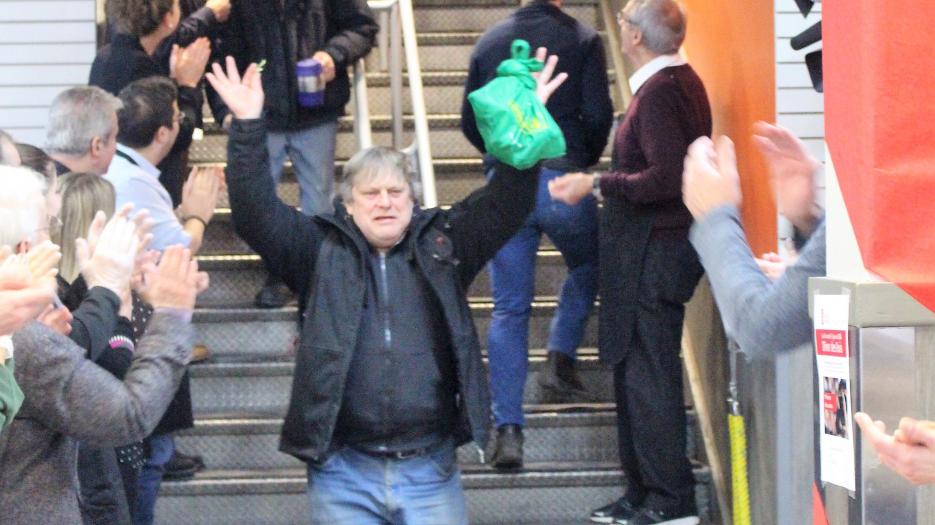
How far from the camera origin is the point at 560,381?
5590 millimetres

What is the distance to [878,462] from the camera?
1887 mm

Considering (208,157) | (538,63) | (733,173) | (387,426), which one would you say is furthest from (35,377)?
(208,157)

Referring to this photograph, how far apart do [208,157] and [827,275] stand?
517 centimetres

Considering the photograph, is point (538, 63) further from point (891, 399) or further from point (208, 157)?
point (208, 157)

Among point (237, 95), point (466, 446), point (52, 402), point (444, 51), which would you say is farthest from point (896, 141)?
point (444, 51)

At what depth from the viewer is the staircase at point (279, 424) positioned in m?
5.14

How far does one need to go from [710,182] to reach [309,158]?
3410mm

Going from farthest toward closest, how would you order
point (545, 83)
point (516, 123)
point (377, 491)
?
point (545, 83), point (516, 123), point (377, 491)

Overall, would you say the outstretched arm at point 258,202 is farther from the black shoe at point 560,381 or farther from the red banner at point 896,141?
the black shoe at point 560,381

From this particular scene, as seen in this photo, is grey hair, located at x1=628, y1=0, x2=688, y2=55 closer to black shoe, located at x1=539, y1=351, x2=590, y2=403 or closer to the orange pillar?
the orange pillar

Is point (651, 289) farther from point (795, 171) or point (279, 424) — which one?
point (795, 171)

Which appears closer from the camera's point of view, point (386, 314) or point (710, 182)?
point (710, 182)

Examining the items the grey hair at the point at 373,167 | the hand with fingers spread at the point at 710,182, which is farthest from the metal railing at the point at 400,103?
the hand with fingers spread at the point at 710,182

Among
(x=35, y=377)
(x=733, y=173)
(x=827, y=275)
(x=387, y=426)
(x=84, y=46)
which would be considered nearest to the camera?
(x=827, y=275)
